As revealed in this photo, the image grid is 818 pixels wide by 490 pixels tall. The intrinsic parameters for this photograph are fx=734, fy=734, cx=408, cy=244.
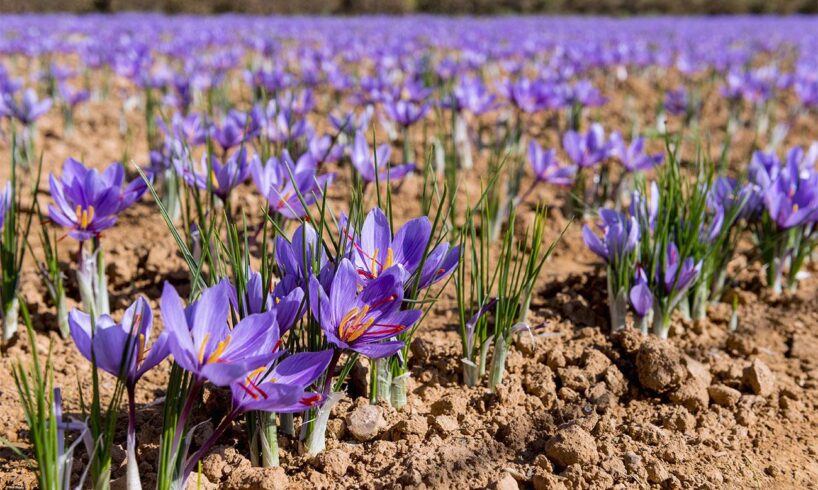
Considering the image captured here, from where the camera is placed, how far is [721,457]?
1437 millimetres

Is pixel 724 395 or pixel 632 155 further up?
pixel 632 155

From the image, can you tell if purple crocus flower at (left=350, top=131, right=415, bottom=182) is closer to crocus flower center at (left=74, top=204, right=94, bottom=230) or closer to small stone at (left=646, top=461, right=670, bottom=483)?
crocus flower center at (left=74, top=204, right=94, bottom=230)

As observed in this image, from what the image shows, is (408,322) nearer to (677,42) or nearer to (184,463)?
(184,463)

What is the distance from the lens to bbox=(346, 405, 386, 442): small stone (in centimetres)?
142

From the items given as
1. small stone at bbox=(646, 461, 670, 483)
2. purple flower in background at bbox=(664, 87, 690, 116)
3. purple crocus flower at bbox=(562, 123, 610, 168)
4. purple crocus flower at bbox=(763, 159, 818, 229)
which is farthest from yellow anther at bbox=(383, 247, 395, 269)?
purple flower in background at bbox=(664, 87, 690, 116)

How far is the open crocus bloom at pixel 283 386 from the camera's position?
3.37ft

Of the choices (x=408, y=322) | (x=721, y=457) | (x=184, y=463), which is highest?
(x=408, y=322)

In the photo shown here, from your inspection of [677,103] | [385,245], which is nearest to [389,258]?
[385,245]

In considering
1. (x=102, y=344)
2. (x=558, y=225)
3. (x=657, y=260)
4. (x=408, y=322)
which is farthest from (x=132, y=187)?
(x=558, y=225)

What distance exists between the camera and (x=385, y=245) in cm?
137

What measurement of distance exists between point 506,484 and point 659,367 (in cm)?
55

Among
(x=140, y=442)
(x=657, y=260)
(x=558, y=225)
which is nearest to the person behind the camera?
(x=140, y=442)

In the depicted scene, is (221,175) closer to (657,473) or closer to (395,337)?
(395,337)

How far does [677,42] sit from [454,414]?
32.2 ft
